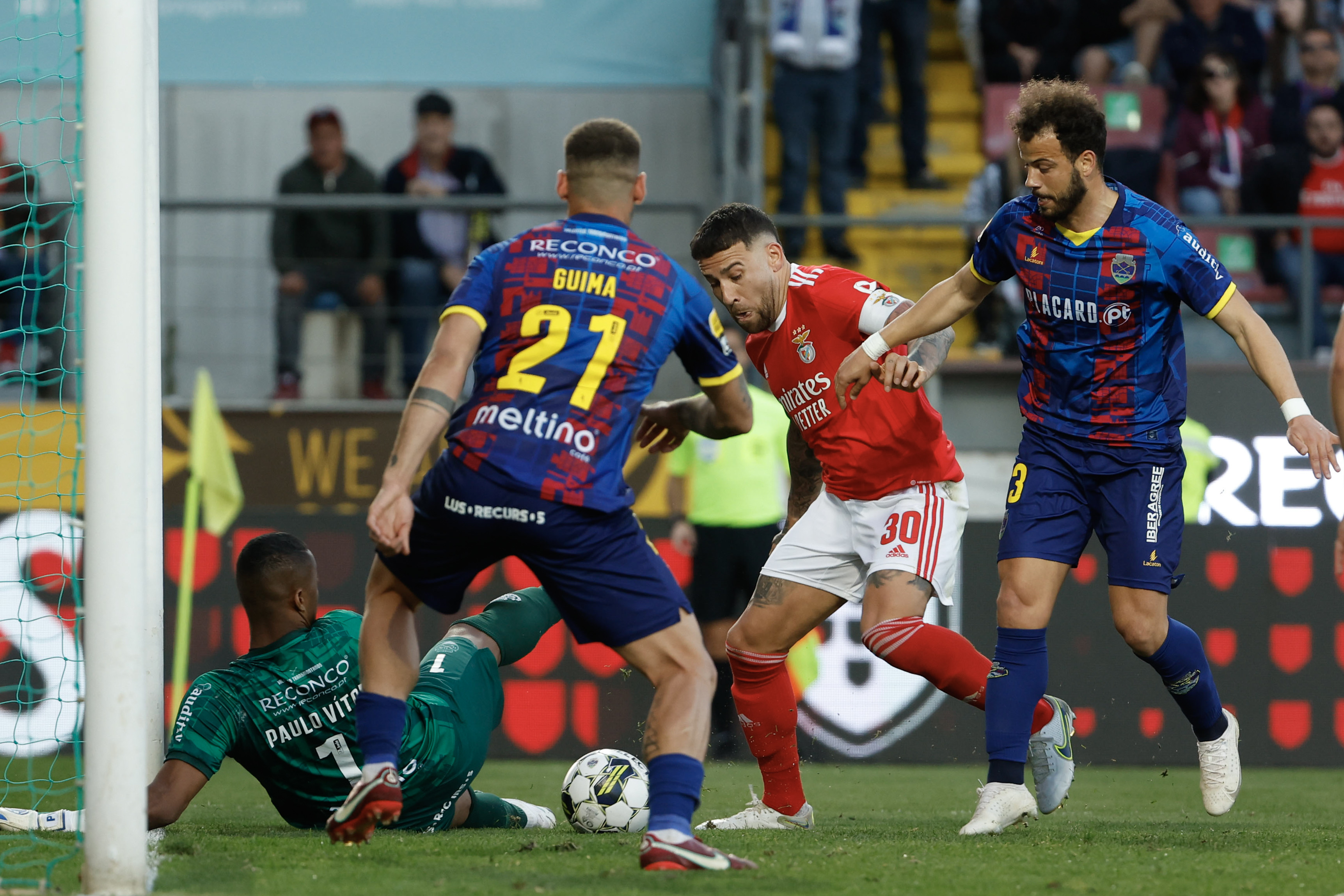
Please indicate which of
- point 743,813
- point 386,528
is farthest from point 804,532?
point 386,528

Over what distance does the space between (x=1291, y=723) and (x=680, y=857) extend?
5.99 meters

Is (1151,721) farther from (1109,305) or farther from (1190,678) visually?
(1109,305)

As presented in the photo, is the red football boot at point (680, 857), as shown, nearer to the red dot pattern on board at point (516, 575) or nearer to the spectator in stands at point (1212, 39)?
the red dot pattern on board at point (516, 575)

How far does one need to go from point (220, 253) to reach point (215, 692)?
7867mm

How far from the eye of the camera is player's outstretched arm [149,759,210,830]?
14.2ft

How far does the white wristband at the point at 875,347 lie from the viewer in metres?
4.80

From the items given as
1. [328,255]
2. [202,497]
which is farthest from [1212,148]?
[202,497]

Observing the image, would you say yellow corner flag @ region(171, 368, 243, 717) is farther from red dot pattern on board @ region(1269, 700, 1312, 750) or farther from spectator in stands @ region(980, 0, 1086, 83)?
spectator in stands @ region(980, 0, 1086, 83)

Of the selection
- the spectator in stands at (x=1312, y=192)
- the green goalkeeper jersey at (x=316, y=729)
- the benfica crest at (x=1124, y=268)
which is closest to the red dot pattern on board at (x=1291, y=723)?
the spectator in stands at (x=1312, y=192)

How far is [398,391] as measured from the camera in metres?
10.4

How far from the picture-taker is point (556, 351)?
4.05 meters

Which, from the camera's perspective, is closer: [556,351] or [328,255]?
[556,351]

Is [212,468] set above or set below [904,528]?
above

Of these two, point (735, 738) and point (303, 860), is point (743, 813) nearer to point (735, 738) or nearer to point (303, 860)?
point (303, 860)
